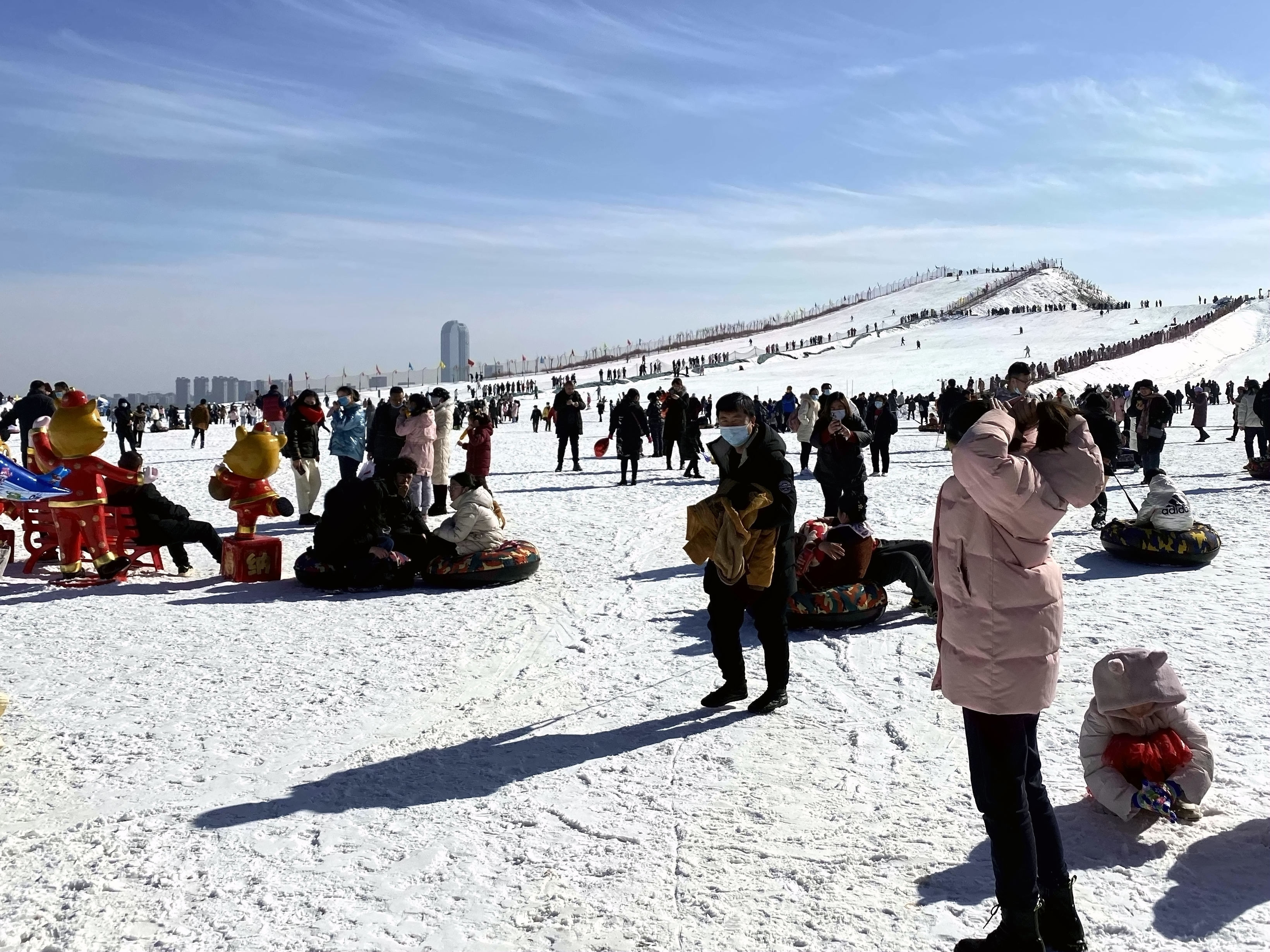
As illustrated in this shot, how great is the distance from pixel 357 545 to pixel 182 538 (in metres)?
1.61

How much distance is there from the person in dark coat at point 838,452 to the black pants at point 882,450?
6228 millimetres

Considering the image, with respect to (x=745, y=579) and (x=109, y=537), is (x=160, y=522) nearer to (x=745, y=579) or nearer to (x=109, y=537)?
(x=109, y=537)

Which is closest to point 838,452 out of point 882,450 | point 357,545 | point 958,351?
A: point 357,545

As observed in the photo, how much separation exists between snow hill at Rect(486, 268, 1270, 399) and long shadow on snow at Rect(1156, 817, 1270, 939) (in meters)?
29.9

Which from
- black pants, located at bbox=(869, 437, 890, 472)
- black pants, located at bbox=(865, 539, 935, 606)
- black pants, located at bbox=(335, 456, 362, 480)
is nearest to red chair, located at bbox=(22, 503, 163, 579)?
black pants, located at bbox=(335, 456, 362, 480)

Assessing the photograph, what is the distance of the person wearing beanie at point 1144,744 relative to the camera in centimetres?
329

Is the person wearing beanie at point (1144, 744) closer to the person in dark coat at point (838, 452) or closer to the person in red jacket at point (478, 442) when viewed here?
the person in dark coat at point (838, 452)

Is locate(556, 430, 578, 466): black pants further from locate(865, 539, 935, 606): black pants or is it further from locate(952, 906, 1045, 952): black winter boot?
locate(952, 906, 1045, 952): black winter boot

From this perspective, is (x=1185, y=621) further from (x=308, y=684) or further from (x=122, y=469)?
(x=122, y=469)

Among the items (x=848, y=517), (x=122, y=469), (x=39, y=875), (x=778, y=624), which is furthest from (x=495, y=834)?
(x=122, y=469)

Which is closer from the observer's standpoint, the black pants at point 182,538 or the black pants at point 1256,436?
the black pants at point 182,538

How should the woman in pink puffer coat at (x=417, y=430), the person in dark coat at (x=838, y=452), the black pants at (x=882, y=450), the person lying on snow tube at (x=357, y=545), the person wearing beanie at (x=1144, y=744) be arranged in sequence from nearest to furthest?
1. the person wearing beanie at (x=1144, y=744)
2. the person lying on snow tube at (x=357, y=545)
3. the person in dark coat at (x=838, y=452)
4. the woman in pink puffer coat at (x=417, y=430)
5. the black pants at (x=882, y=450)

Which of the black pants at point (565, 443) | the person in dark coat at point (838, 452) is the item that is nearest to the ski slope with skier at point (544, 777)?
the person in dark coat at point (838, 452)

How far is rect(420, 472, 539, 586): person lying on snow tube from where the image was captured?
294 inches
